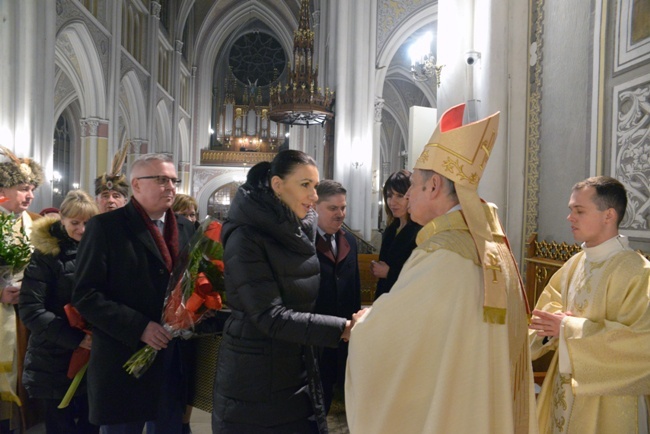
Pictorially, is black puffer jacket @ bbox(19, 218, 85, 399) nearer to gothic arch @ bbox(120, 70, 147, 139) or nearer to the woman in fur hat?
the woman in fur hat

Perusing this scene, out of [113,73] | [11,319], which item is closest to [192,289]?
[11,319]

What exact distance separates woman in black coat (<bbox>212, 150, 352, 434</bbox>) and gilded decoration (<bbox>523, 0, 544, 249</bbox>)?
2236mm

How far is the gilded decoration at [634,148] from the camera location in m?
2.41

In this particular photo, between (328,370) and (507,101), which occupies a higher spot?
(507,101)

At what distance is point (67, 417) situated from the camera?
2.41 metres

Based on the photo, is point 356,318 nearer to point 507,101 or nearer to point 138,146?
point 507,101

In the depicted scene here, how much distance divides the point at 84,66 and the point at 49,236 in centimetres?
1122

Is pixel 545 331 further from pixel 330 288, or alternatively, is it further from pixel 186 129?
pixel 186 129

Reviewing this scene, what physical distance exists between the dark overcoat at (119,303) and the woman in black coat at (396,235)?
132 cm

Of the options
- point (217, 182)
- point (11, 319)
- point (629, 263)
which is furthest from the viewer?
point (217, 182)

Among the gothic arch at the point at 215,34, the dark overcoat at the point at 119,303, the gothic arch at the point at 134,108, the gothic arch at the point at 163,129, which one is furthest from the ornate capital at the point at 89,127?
the gothic arch at the point at 215,34

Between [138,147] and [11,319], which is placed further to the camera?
[138,147]

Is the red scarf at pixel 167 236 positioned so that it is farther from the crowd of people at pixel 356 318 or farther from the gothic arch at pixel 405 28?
the gothic arch at pixel 405 28

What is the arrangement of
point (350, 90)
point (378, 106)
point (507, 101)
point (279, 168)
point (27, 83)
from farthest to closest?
point (378, 106) < point (350, 90) < point (27, 83) < point (507, 101) < point (279, 168)
